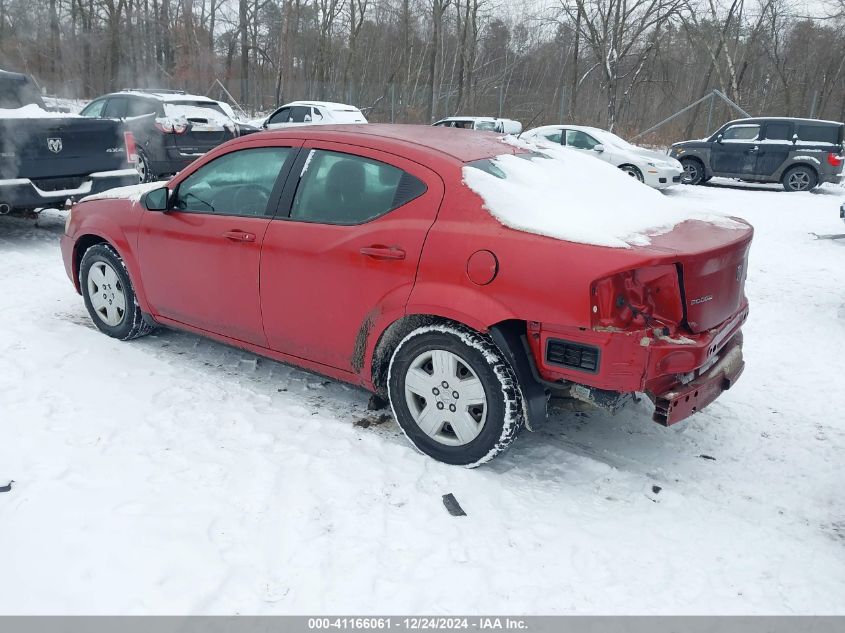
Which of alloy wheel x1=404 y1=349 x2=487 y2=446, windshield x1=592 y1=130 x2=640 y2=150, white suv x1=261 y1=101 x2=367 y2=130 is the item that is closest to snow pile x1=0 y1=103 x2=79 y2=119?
alloy wheel x1=404 y1=349 x2=487 y2=446

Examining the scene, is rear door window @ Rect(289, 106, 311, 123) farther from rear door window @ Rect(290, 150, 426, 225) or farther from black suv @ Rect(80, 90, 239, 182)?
rear door window @ Rect(290, 150, 426, 225)

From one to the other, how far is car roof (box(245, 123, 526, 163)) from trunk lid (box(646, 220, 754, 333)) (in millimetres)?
1117

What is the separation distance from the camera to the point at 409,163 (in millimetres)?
3404

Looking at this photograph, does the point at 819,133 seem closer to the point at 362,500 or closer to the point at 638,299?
the point at 638,299

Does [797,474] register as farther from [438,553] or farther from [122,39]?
[122,39]

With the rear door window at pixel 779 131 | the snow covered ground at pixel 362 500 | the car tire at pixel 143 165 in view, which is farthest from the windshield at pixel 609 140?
the snow covered ground at pixel 362 500

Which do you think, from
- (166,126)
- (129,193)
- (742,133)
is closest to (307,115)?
(166,126)

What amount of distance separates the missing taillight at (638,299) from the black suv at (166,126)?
1002cm

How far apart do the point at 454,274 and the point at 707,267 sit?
1151 millimetres

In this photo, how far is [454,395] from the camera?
322cm

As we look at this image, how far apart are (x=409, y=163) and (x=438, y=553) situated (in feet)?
6.31

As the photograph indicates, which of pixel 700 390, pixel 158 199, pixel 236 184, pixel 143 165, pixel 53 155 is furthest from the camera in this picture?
pixel 143 165

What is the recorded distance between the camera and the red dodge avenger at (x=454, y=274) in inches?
112

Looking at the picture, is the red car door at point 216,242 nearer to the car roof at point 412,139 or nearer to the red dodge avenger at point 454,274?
the red dodge avenger at point 454,274
